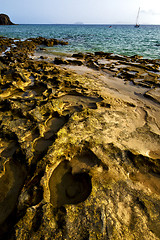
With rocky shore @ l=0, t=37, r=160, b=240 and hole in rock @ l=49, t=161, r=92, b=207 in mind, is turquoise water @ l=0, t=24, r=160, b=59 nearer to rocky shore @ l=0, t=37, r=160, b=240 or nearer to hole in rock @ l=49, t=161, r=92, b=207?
rocky shore @ l=0, t=37, r=160, b=240

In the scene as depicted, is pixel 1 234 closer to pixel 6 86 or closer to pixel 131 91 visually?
pixel 6 86

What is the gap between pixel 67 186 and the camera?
2.12m

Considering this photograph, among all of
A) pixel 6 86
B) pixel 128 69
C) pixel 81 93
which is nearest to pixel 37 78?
pixel 6 86

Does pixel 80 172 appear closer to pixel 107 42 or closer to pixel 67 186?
pixel 67 186

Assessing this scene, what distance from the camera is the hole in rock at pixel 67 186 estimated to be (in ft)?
6.34

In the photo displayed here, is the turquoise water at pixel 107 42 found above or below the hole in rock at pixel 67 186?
below

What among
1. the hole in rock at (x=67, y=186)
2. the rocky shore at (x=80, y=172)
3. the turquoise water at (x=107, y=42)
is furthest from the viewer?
the turquoise water at (x=107, y=42)

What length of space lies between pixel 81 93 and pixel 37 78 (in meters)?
2.78

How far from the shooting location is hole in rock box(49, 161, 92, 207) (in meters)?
1.93

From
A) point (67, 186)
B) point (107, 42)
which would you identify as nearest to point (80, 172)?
point (67, 186)

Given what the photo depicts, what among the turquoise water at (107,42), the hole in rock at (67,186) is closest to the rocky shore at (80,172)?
the hole in rock at (67,186)

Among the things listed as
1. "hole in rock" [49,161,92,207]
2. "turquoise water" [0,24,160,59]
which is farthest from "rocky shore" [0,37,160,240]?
"turquoise water" [0,24,160,59]

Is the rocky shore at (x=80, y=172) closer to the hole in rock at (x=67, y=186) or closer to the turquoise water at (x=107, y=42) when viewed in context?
the hole in rock at (x=67, y=186)

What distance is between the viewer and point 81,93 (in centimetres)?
527
